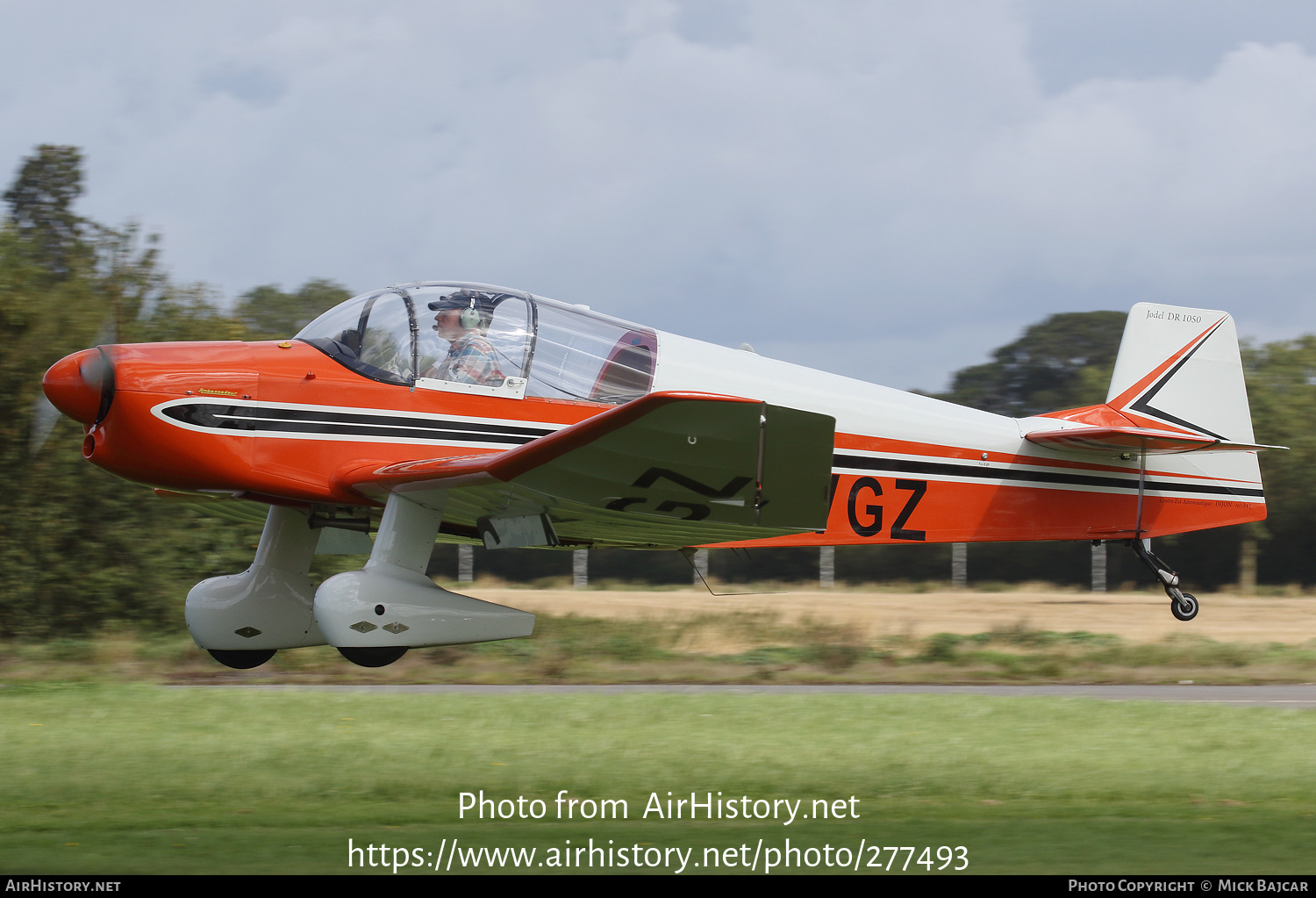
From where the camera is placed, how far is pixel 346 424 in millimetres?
6887

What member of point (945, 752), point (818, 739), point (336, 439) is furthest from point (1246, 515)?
point (336, 439)

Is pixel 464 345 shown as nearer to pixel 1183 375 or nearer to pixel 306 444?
pixel 306 444

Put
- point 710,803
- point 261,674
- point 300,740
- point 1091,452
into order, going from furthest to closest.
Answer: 1. point 261,674
2. point 300,740
3. point 1091,452
4. point 710,803

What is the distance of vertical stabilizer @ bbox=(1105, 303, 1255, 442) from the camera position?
27.9 feet

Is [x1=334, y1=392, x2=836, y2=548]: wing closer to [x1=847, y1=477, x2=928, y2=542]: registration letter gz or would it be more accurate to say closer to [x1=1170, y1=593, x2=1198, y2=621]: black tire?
[x1=847, y1=477, x2=928, y2=542]: registration letter gz

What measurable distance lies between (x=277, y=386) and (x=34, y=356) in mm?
11141

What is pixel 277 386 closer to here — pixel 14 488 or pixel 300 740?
pixel 300 740

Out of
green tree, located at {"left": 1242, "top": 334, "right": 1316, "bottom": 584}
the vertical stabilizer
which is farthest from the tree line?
green tree, located at {"left": 1242, "top": 334, "right": 1316, "bottom": 584}

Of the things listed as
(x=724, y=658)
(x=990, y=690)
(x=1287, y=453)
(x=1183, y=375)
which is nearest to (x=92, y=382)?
(x=1183, y=375)

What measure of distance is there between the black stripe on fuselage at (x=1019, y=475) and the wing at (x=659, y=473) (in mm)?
1242

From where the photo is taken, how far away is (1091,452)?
8.13 meters

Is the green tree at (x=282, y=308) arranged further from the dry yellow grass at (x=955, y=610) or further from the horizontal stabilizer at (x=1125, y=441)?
the horizontal stabilizer at (x=1125, y=441)

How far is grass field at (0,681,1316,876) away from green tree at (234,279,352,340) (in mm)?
9737

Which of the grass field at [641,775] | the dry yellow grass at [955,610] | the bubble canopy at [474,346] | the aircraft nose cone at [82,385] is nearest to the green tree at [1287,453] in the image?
the dry yellow grass at [955,610]
